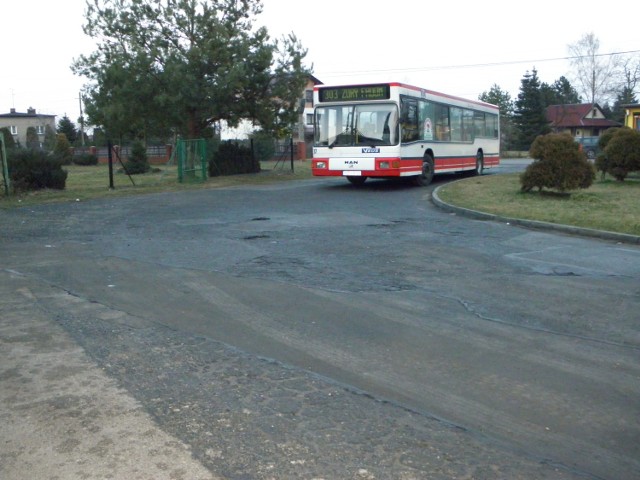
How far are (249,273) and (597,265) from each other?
495 centimetres

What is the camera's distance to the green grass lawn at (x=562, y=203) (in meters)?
14.2

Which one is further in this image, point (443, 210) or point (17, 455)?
point (443, 210)

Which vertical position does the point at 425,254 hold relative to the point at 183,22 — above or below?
below

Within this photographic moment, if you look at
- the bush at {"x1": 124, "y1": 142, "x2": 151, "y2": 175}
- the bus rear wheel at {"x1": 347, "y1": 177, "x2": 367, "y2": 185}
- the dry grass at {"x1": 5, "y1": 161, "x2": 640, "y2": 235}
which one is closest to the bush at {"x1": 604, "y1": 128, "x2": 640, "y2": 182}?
the dry grass at {"x1": 5, "y1": 161, "x2": 640, "y2": 235}

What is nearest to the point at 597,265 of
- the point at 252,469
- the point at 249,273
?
the point at 249,273

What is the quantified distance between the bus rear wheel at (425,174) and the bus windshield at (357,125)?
2678 millimetres

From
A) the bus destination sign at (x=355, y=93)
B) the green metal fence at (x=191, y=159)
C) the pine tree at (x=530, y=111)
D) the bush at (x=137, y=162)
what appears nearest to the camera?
the bus destination sign at (x=355, y=93)

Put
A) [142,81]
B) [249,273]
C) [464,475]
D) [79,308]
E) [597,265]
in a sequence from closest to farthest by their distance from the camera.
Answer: [464,475]
[79,308]
[249,273]
[597,265]
[142,81]

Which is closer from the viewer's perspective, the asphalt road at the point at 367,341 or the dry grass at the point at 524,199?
the asphalt road at the point at 367,341

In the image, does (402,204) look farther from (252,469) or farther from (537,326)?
(252,469)

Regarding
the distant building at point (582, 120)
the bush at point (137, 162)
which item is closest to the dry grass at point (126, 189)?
the bush at point (137, 162)

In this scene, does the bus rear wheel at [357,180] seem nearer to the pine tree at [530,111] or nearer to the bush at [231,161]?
the bush at [231,161]

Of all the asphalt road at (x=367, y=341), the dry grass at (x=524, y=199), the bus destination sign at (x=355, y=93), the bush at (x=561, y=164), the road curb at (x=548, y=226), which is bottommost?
the asphalt road at (x=367, y=341)

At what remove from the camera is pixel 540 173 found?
751 inches
